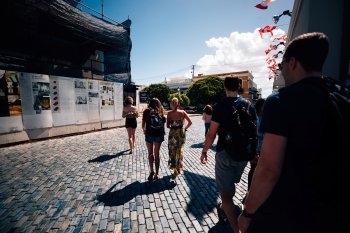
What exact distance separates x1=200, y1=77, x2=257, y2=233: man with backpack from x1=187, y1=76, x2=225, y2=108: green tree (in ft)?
128

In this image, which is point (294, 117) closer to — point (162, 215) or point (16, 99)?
point (162, 215)

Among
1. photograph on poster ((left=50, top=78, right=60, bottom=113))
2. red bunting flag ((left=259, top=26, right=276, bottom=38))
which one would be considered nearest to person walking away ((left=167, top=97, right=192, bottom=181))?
photograph on poster ((left=50, top=78, right=60, bottom=113))

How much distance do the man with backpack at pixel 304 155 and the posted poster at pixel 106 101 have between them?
12935mm

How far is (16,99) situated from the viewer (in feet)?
27.6

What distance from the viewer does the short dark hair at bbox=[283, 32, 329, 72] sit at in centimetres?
126

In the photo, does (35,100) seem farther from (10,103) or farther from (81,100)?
(81,100)

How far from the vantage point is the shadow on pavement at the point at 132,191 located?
397 cm

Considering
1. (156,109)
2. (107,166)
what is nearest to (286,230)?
(156,109)

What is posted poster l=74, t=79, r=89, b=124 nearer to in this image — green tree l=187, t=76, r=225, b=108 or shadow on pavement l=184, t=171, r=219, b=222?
shadow on pavement l=184, t=171, r=219, b=222

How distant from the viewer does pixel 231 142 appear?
2646 mm

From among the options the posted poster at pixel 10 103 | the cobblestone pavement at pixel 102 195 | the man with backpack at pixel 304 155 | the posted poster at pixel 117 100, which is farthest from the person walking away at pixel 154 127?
the posted poster at pixel 117 100

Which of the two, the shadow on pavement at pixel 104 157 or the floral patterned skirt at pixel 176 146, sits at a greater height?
the floral patterned skirt at pixel 176 146

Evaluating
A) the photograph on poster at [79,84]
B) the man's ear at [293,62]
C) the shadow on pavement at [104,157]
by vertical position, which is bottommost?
the shadow on pavement at [104,157]

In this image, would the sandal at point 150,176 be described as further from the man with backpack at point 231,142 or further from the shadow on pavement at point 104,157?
the man with backpack at point 231,142
